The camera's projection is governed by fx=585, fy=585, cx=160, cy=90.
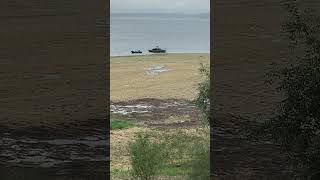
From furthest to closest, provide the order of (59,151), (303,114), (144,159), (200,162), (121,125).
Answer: (121,125), (200,162), (144,159), (59,151), (303,114)

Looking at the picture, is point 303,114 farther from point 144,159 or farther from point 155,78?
point 155,78

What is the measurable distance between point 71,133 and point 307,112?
1.89m

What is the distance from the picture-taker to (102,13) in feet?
13.9

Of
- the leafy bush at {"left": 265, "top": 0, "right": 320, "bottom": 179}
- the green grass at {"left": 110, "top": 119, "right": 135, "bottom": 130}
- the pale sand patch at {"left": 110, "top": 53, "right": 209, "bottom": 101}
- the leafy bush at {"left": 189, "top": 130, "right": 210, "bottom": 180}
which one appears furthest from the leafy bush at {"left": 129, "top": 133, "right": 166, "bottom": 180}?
the pale sand patch at {"left": 110, "top": 53, "right": 209, "bottom": 101}

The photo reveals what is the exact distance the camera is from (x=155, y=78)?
10898mm

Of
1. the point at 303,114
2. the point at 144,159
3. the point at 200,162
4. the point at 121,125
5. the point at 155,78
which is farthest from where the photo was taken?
the point at 155,78

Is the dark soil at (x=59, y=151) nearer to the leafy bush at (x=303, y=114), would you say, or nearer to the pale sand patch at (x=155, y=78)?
the leafy bush at (x=303, y=114)

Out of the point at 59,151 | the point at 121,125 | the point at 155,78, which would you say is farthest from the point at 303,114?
the point at 155,78

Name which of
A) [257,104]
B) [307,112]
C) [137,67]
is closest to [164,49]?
[137,67]

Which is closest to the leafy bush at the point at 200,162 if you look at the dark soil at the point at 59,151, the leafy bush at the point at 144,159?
the leafy bush at the point at 144,159

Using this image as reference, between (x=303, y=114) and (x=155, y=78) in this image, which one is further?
(x=155, y=78)

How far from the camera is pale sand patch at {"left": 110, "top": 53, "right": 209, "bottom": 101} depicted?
9023 millimetres

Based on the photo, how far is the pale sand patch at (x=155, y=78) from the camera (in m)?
9.02

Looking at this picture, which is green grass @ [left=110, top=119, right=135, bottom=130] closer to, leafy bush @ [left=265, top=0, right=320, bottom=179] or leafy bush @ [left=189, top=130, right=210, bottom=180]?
leafy bush @ [left=189, top=130, right=210, bottom=180]
